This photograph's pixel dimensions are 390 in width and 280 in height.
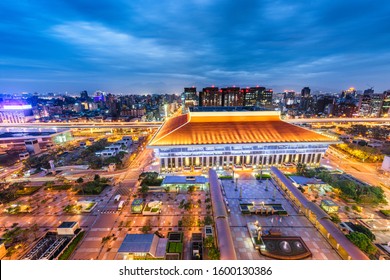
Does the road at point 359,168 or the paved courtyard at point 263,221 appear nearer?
the paved courtyard at point 263,221

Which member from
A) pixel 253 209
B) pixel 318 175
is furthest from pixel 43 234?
pixel 318 175

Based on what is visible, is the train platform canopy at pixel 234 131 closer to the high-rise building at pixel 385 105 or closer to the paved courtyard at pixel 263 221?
the paved courtyard at pixel 263 221

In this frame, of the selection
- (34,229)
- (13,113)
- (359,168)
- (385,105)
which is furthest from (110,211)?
(385,105)

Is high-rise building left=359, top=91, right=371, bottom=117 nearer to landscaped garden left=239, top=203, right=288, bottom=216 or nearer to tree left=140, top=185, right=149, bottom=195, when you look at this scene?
landscaped garden left=239, top=203, right=288, bottom=216

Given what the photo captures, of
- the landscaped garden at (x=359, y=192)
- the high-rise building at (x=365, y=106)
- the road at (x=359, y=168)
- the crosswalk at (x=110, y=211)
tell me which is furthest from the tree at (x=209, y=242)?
the high-rise building at (x=365, y=106)

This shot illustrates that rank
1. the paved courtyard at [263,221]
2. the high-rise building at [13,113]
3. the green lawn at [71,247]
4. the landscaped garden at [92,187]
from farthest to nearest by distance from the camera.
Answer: the high-rise building at [13,113] < the landscaped garden at [92,187] < the green lawn at [71,247] < the paved courtyard at [263,221]

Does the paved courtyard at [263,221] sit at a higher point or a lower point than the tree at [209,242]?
lower

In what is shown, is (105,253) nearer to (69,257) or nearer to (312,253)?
(69,257)
